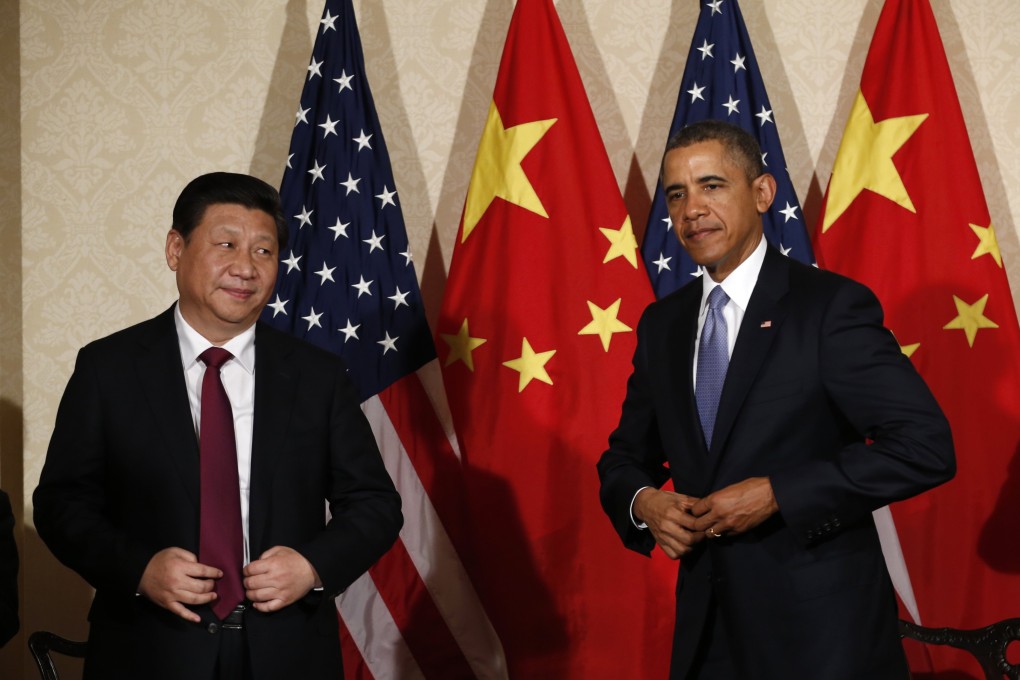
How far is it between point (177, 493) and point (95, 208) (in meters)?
2.01

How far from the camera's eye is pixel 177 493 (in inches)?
75.0

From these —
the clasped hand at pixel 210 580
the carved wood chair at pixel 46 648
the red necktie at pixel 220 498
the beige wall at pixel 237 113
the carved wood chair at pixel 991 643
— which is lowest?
the carved wood chair at pixel 991 643

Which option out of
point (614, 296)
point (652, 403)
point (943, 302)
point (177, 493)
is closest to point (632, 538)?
point (652, 403)

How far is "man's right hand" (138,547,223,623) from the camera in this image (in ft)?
5.80

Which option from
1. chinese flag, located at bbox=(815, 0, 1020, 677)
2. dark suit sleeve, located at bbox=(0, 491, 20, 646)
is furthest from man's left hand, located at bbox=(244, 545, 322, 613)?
chinese flag, located at bbox=(815, 0, 1020, 677)

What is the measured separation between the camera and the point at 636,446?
2254mm

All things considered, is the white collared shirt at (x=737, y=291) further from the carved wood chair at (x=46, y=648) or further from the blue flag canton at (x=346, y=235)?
the carved wood chair at (x=46, y=648)

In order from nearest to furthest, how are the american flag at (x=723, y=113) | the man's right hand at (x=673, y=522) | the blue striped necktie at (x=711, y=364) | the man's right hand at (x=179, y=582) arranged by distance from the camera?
the man's right hand at (x=179, y=582) → the man's right hand at (x=673, y=522) → the blue striped necktie at (x=711, y=364) → the american flag at (x=723, y=113)

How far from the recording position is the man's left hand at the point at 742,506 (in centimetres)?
181

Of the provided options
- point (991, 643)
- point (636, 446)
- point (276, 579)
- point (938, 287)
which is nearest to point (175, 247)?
point (276, 579)

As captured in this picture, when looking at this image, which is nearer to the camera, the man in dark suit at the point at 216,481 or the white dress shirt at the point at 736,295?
the man in dark suit at the point at 216,481

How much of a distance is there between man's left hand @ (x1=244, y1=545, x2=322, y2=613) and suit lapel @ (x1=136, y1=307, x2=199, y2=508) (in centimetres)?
19

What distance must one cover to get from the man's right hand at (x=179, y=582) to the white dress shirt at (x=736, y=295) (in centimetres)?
85

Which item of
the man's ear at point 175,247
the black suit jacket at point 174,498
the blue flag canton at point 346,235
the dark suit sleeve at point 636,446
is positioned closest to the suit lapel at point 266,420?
the black suit jacket at point 174,498
